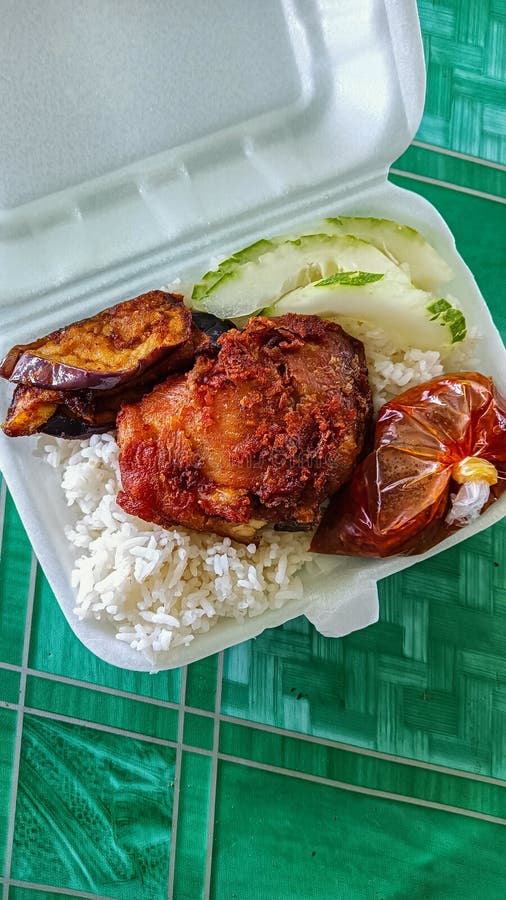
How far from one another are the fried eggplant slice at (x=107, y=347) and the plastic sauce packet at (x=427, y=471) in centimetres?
56

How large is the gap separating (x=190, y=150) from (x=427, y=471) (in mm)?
1061

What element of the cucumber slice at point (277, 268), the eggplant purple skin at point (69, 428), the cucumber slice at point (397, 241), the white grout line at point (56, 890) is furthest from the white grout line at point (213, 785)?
the cucumber slice at point (397, 241)

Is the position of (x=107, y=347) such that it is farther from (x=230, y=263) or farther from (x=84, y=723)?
(x=84, y=723)

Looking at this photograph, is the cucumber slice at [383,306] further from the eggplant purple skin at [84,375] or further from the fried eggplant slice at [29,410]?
the fried eggplant slice at [29,410]

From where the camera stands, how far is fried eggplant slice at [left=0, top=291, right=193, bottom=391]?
74.3 inches

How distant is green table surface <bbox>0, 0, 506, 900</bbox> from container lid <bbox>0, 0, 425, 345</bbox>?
0.90 m

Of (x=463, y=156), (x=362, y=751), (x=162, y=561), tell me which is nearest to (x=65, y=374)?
(x=162, y=561)

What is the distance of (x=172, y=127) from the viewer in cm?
219

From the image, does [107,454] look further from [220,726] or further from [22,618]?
[220,726]

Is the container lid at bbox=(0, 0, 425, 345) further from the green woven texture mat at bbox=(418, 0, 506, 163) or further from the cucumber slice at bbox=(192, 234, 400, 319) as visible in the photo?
the green woven texture mat at bbox=(418, 0, 506, 163)

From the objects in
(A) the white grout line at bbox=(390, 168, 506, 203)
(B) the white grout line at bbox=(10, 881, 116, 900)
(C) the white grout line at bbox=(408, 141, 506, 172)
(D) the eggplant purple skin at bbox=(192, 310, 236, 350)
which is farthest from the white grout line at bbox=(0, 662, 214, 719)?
(C) the white grout line at bbox=(408, 141, 506, 172)

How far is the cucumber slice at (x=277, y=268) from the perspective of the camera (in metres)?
2.04

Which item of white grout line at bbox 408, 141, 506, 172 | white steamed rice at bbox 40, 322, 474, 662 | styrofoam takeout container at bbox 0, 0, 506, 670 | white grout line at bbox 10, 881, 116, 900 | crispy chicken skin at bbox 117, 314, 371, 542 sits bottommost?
white grout line at bbox 10, 881, 116, 900

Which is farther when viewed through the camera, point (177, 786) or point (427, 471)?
point (177, 786)
